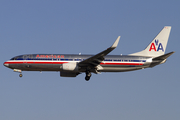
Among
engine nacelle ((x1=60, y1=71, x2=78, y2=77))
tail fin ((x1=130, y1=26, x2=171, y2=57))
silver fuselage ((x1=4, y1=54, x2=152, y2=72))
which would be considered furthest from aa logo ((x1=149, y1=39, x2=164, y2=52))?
engine nacelle ((x1=60, y1=71, x2=78, y2=77))

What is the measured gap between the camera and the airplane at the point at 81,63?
5076 centimetres

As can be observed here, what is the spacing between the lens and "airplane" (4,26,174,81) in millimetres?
50759

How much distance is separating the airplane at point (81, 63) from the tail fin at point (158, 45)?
1.86 meters

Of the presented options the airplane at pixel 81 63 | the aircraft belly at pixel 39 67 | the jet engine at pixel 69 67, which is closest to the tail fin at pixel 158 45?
the airplane at pixel 81 63

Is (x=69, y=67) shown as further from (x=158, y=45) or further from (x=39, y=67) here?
(x=158, y=45)

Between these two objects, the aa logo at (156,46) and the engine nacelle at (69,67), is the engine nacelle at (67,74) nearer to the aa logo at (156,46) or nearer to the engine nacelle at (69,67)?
the engine nacelle at (69,67)

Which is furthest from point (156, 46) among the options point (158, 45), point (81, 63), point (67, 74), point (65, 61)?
point (65, 61)

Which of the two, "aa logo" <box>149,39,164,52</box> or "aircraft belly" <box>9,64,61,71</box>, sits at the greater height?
"aa logo" <box>149,39,164,52</box>

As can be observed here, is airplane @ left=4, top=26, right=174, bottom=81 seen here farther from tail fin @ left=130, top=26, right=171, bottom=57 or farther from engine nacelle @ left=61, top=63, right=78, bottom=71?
tail fin @ left=130, top=26, right=171, bottom=57

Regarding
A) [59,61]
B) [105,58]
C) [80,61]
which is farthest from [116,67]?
[59,61]


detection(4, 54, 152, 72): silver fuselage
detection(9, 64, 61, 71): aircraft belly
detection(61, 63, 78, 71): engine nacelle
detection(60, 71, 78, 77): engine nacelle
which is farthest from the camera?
detection(60, 71, 78, 77): engine nacelle

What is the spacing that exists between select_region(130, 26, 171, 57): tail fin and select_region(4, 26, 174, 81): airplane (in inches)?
73.4

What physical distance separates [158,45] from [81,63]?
609 inches

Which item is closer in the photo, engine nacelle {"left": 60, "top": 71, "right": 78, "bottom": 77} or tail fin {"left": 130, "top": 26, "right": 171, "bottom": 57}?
engine nacelle {"left": 60, "top": 71, "right": 78, "bottom": 77}
